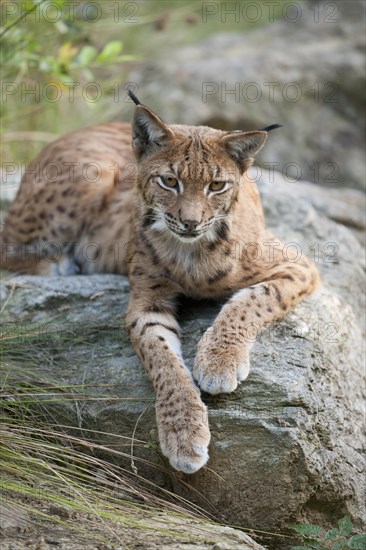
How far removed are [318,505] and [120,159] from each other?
3175 mm

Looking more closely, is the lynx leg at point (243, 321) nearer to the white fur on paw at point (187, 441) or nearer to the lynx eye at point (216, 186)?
the white fur on paw at point (187, 441)

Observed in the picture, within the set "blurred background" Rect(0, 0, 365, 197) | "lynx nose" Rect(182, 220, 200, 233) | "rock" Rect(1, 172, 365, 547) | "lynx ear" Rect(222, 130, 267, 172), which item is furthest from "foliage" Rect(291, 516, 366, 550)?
"blurred background" Rect(0, 0, 365, 197)

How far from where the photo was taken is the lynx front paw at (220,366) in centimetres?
413

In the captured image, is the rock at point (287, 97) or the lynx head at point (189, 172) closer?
the lynx head at point (189, 172)

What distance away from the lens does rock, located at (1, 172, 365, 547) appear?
4.06 m

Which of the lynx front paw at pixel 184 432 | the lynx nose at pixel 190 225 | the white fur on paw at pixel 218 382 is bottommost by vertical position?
the lynx front paw at pixel 184 432

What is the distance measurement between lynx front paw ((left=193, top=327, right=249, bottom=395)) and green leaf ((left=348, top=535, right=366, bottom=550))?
2.87 ft

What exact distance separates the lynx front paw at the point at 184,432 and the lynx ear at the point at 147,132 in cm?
146

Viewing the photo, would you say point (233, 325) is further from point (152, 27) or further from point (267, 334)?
point (152, 27)

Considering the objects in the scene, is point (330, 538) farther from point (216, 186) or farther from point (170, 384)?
point (216, 186)

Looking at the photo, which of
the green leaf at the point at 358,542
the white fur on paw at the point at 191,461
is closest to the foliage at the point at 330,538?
the green leaf at the point at 358,542

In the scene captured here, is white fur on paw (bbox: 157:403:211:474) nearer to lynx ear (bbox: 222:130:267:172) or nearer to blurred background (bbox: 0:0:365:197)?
lynx ear (bbox: 222:130:267:172)

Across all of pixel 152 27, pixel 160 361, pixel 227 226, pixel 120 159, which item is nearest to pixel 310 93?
pixel 152 27

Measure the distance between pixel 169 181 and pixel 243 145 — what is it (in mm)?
456
